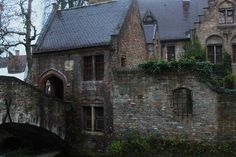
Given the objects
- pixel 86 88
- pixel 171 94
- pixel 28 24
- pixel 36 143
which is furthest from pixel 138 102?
A: pixel 28 24

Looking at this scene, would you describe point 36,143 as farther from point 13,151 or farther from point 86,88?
point 86,88

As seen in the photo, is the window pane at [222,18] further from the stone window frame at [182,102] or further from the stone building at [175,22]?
the stone window frame at [182,102]

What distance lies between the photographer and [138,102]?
19000 mm

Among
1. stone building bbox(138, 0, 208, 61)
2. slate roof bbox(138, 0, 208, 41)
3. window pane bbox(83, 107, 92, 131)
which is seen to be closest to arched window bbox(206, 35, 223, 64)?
stone building bbox(138, 0, 208, 61)

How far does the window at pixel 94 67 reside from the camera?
2070cm

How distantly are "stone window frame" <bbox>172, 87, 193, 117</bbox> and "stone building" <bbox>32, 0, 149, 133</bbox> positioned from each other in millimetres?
3542

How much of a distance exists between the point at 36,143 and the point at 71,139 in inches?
143

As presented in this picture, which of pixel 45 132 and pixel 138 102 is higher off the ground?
pixel 138 102

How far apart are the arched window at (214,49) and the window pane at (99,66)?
41.6 feet

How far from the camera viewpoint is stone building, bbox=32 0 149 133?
20.4 metres

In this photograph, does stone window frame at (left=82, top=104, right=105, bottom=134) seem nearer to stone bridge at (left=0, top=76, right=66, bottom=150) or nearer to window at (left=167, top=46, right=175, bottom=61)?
stone bridge at (left=0, top=76, right=66, bottom=150)

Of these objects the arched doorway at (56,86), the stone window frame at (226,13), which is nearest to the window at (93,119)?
the arched doorway at (56,86)

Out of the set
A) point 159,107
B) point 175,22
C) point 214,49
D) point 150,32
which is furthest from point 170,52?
point 159,107

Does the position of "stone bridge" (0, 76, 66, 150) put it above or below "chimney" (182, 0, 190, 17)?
below
